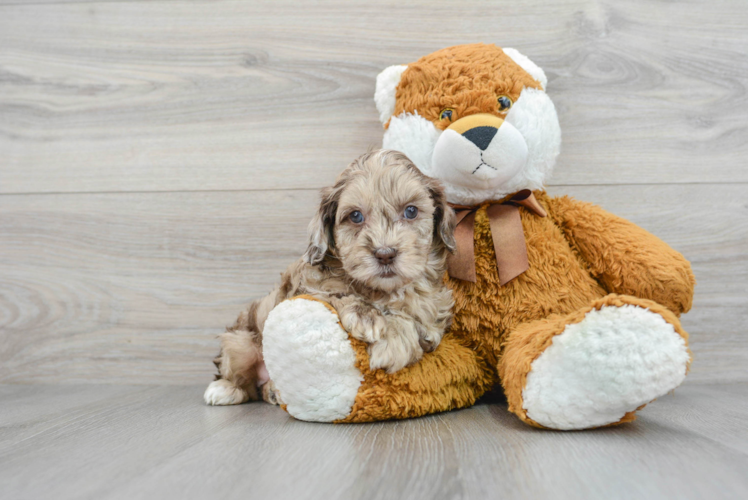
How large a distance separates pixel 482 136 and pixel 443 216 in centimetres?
21

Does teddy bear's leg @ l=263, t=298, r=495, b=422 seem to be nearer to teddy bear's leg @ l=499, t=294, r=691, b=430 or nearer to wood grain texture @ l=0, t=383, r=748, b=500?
wood grain texture @ l=0, t=383, r=748, b=500

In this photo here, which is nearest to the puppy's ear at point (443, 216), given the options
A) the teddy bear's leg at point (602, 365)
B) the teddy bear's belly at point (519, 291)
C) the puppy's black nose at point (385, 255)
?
the teddy bear's belly at point (519, 291)

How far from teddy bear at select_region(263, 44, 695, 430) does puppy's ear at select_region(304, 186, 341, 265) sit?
0.48 feet

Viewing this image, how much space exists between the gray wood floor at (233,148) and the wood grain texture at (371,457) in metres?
0.36

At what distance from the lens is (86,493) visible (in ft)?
2.73

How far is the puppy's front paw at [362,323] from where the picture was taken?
114cm

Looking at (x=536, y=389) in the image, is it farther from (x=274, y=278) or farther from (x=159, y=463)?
(x=274, y=278)

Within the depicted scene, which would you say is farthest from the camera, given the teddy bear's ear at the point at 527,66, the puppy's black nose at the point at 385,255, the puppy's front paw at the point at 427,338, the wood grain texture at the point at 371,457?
the teddy bear's ear at the point at 527,66

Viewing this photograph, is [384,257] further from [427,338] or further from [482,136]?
[482,136]

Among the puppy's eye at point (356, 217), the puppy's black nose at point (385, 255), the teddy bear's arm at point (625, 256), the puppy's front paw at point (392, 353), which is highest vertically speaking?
the puppy's eye at point (356, 217)

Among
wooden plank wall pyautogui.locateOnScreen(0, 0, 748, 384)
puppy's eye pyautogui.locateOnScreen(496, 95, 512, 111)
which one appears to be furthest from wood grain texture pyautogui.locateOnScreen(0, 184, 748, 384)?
puppy's eye pyautogui.locateOnScreen(496, 95, 512, 111)

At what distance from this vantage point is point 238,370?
4.89 feet

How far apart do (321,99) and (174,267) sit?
78 centimetres

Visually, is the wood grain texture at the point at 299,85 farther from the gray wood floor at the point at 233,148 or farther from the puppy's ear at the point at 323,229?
the puppy's ear at the point at 323,229
